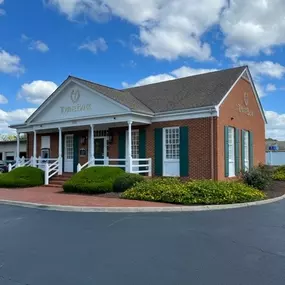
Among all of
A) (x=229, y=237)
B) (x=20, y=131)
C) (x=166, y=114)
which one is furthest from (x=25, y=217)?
(x=20, y=131)

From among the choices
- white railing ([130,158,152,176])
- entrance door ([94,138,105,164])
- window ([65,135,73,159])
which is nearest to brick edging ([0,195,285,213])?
white railing ([130,158,152,176])

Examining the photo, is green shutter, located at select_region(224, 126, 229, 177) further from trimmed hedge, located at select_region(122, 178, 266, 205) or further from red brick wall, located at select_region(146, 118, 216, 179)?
trimmed hedge, located at select_region(122, 178, 266, 205)

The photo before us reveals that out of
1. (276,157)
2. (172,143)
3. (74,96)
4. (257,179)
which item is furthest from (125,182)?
(276,157)

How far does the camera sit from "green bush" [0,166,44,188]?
18.1m

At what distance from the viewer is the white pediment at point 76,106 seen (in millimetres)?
18172

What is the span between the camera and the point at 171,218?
366 inches

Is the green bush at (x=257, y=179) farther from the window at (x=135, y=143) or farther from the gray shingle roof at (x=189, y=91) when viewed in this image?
the window at (x=135, y=143)

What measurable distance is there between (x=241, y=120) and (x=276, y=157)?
2309cm

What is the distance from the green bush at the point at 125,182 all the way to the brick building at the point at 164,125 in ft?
5.89

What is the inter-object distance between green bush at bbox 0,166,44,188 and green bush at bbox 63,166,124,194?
12.3 ft

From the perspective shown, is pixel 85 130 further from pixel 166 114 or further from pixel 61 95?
pixel 166 114

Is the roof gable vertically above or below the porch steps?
above

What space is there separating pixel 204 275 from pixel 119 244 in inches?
86.7

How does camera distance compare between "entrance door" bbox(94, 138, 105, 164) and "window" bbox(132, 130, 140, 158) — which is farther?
"entrance door" bbox(94, 138, 105, 164)
